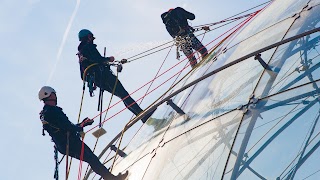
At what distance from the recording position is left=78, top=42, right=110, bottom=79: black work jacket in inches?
794

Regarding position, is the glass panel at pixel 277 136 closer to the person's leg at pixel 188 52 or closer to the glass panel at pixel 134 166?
the glass panel at pixel 134 166

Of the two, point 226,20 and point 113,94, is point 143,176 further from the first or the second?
point 226,20

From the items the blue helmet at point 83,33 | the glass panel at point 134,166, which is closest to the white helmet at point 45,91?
the glass panel at point 134,166

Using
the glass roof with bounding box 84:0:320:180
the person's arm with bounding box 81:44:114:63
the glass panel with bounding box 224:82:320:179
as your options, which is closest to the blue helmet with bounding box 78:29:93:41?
the person's arm with bounding box 81:44:114:63

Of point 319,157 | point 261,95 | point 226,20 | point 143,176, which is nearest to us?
point 319,157

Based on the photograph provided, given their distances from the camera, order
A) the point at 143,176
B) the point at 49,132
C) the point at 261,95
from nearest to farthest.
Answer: the point at 261,95, the point at 143,176, the point at 49,132

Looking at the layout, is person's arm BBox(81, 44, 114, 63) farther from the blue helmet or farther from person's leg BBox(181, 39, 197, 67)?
person's leg BBox(181, 39, 197, 67)

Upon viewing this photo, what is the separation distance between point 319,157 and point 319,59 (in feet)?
8.62

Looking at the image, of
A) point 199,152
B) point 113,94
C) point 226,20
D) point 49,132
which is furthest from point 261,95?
point 226,20

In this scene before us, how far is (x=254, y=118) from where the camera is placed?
43.2 ft

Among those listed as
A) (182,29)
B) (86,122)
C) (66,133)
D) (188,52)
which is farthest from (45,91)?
(182,29)

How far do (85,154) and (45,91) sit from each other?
5.54ft

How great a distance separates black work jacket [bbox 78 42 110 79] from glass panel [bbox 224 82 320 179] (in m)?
7.42

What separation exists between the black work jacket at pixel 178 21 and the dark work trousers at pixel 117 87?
7.94ft
